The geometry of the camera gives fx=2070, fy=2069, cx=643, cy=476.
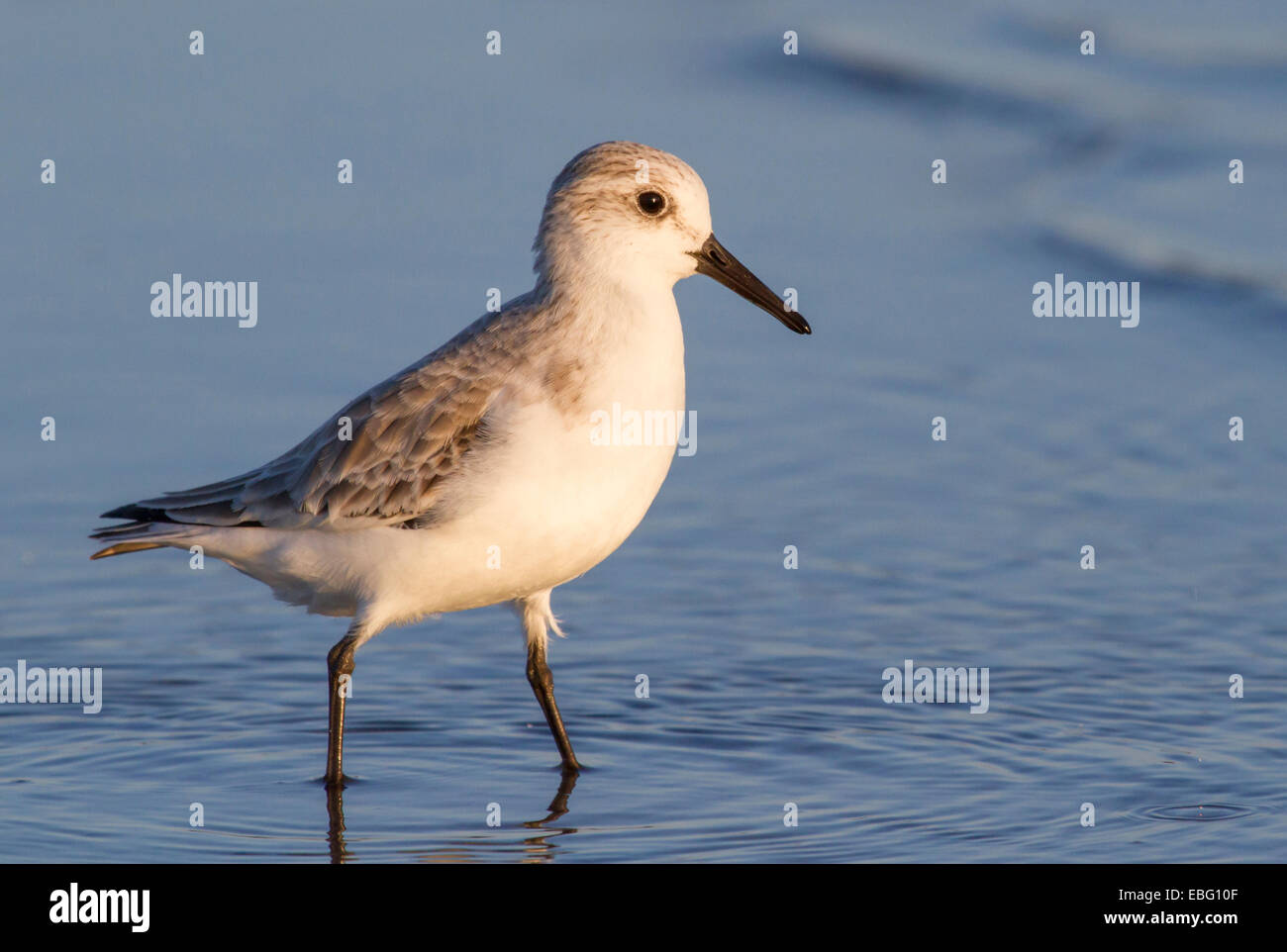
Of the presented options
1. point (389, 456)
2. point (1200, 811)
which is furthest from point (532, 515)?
point (1200, 811)

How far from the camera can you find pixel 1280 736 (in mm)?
7648

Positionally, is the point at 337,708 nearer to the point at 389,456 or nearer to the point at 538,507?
the point at 389,456

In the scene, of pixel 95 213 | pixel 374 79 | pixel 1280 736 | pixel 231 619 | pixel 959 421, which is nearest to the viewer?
pixel 1280 736

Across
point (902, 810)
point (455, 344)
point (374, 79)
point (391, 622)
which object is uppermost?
point (374, 79)

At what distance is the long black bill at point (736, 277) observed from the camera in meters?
7.51

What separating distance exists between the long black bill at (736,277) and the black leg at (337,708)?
187cm

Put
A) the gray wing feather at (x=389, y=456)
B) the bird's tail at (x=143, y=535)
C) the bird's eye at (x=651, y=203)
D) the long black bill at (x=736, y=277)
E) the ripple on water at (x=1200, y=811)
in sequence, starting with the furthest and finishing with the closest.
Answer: the bird's tail at (x=143, y=535) < the long black bill at (x=736, y=277) < the bird's eye at (x=651, y=203) < the gray wing feather at (x=389, y=456) < the ripple on water at (x=1200, y=811)

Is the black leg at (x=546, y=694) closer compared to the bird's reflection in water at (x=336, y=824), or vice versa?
the bird's reflection in water at (x=336, y=824)

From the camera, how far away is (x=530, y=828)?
23.3 feet

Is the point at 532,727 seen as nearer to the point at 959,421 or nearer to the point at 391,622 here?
the point at 391,622

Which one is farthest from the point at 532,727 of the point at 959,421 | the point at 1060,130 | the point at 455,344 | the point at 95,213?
the point at 1060,130

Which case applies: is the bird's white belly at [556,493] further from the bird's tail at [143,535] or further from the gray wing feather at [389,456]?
the bird's tail at [143,535]

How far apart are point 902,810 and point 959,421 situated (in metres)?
4.34

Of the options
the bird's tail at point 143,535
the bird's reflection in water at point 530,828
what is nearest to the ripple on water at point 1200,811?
the bird's reflection in water at point 530,828
